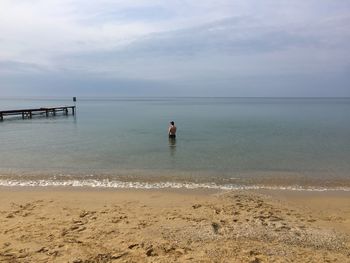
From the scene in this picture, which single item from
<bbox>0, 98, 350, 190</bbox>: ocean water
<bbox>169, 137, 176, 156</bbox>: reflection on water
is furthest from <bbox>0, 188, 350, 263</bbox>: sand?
<bbox>169, 137, 176, 156</bbox>: reflection on water

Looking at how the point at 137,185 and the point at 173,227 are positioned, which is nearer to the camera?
the point at 173,227

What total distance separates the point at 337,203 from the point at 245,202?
2.91 meters

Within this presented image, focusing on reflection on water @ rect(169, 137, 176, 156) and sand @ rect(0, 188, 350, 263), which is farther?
reflection on water @ rect(169, 137, 176, 156)

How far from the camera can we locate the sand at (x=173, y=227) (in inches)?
255

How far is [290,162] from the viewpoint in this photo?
60.6ft

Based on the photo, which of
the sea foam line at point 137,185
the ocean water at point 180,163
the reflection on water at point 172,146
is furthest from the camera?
the reflection on water at point 172,146

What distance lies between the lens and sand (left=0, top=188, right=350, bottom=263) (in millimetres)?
6488

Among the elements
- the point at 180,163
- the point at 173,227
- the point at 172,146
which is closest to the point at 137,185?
the point at 180,163

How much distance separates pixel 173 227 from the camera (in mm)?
8016

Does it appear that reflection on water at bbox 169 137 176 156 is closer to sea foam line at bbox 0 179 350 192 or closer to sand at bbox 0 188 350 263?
sea foam line at bbox 0 179 350 192

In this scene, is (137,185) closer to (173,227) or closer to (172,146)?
(173,227)

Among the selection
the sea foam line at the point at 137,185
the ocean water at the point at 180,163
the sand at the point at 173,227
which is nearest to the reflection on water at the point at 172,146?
the ocean water at the point at 180,163

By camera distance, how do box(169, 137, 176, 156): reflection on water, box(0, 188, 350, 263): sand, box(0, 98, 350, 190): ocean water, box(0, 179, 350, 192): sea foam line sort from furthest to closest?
box(169, 137, 176, 156): reflection on water, box(0, 98, 350, 190): ocean water, box(0, 179, 350, 192): sea foam line, box(0, 188, 350, 263): sand

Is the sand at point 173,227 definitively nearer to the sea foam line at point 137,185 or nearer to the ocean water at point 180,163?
the sea foam line at point 137,185
